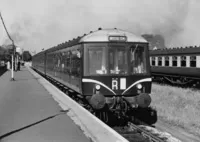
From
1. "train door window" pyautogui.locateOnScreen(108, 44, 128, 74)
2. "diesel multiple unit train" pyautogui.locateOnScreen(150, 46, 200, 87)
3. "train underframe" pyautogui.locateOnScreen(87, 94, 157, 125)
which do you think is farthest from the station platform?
Answer: "diesel multiple unit train" pyautogui.locateOnScreen(150, 46, 200, 87)

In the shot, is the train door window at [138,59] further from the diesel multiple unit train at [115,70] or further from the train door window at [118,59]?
the train door window at [118,59]

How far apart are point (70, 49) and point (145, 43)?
12.1 feet

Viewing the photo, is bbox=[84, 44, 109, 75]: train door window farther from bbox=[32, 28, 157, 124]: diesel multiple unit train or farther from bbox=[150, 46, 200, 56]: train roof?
bbox=[150, 46, 200, 56]: train roof

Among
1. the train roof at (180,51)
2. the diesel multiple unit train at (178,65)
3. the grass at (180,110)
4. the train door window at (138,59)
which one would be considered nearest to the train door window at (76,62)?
the train door window at (138,59)

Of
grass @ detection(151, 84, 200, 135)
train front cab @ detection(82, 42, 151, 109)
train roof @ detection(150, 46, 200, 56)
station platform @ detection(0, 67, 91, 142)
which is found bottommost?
grass @ detection(151, 84, 200, 135)

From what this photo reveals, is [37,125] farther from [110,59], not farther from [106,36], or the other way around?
[106,36]

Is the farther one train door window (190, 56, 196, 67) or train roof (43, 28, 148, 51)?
train door window (190, 56, 196, 67)

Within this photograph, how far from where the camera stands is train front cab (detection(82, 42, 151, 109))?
34.3ft

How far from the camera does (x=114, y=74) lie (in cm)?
1056

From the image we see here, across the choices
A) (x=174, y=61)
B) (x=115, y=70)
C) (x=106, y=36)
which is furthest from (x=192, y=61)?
(x=106, y=36)

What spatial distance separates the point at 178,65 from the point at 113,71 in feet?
46.9

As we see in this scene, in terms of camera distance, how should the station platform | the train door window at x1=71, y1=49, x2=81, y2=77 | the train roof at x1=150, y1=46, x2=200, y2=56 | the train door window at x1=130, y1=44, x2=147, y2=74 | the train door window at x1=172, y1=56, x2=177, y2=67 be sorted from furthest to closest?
the train door window at x1=172, y1=56, x2=177, y2=67, the train roof at x1=150, y1=46, x2=200, y2=56, the train door window at x1=71, y1=49, x2=81, y2=77, the train door window at x1=130, y1=44, x2=147, y2=74, the station platform

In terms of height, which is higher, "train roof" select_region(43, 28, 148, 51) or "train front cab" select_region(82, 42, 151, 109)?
"train roof" select_region(43, 28, 148, 51)

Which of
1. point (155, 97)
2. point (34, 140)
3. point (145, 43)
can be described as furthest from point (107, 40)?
point (155, 97)
